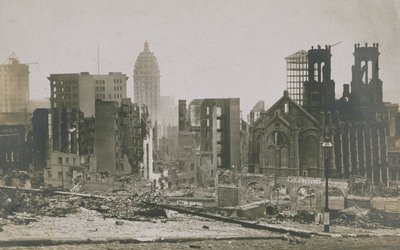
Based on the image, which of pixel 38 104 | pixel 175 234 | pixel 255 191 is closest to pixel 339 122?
pixel 255 191

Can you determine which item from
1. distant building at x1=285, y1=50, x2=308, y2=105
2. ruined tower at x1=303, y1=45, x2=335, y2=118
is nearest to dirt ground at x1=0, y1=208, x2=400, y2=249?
ruined tower at x1=303, y1=45, x2=335, y2=118

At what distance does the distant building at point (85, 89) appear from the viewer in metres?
9.95

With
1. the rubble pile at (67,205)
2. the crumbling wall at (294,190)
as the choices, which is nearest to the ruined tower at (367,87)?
the crumbling wall at (294,190)

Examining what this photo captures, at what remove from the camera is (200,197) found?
10164 mm

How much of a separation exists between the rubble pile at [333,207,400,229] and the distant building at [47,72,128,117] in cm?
497

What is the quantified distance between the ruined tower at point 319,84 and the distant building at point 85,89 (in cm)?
372

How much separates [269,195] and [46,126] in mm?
4826

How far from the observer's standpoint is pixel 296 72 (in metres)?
9.95

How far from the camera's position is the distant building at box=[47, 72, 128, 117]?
9.95 m

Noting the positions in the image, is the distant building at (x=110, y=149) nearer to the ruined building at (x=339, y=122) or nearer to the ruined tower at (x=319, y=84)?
the ruined building at (x=339, y=122)

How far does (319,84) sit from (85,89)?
15.3 feet

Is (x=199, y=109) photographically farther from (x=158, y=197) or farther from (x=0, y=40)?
(x=0, y=40)

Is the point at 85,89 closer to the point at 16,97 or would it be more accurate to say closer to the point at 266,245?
the point at 16,97

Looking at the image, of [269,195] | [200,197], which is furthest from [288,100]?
[200,197]
